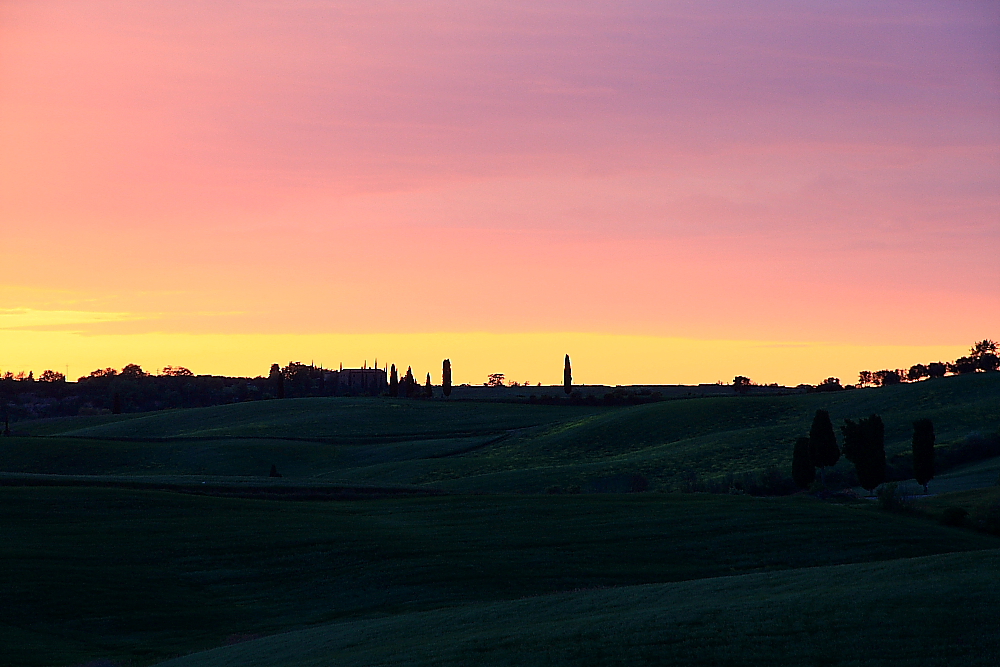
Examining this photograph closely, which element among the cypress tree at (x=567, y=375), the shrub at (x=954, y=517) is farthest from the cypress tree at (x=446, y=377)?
the shrub at (x=954, y=517)

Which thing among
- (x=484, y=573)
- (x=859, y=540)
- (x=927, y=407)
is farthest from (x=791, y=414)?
(x=484, y=573)

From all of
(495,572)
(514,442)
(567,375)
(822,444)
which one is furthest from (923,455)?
(567,375)

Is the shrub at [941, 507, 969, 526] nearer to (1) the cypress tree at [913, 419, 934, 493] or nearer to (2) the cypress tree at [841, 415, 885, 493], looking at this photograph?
(2) the cypress tree at [841, 415, 885, 493]

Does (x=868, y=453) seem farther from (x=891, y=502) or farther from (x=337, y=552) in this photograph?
(x=337, y=552)

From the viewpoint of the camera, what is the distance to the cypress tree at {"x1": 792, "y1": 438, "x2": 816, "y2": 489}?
260ft

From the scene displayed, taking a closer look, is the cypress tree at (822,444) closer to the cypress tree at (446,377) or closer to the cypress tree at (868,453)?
the cypress tree at (868,453)

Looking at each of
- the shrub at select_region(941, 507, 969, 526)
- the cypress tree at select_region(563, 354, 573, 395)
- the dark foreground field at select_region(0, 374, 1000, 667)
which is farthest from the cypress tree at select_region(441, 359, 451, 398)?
the shrub at select_region(941, 507, 969, 526)

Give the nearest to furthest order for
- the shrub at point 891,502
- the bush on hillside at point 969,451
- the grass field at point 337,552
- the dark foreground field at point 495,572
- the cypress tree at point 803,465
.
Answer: the dark foreground field at point 495,572 < the grass field at point 337,552 < the shrub at point 891,502 < the cypress tree at point 803,465 < the bush on hillside at point 969,451

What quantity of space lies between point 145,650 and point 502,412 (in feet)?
420

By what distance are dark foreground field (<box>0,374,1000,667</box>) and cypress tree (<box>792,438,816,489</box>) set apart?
365 inches

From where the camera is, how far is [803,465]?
260 feet

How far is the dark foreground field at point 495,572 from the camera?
26.5 meters

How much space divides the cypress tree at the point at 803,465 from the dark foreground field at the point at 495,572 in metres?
9.28

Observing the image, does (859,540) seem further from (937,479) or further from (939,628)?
(937,479)
